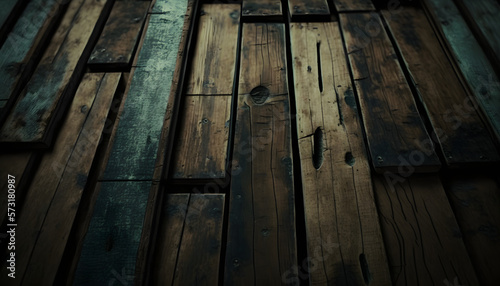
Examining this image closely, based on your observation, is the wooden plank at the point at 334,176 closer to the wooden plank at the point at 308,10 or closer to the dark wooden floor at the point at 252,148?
the dark wooden floor at the point at 252,148

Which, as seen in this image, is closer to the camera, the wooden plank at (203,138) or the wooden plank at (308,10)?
the wooden plank at (203,138)

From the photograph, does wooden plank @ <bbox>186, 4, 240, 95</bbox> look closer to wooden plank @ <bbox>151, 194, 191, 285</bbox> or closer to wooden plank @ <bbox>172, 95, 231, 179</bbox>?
wooden plank @ <bbox>172, 95, 231, 179</bbox>

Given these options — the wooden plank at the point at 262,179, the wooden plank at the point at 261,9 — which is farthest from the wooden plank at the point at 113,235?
the wooden plank at the point at 261,9

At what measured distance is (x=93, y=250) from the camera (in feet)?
3.75

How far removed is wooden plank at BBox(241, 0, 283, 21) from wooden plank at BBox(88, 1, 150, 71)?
2.32ft

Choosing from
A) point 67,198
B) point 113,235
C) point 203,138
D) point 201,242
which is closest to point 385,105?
point 203,138

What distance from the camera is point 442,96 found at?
5.21ft

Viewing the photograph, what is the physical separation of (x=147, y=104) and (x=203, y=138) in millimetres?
355

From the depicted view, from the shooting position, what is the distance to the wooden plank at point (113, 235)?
109 centimetres

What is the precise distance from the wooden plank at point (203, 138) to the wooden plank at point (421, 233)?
0.71 m

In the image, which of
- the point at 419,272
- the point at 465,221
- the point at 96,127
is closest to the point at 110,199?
the point at 96,127

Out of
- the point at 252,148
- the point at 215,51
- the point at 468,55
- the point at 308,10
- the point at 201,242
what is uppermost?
the point at 308,10

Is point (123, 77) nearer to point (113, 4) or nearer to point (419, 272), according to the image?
point (113, 4)

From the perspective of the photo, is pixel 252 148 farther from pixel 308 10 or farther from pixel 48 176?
pixel 308 10
